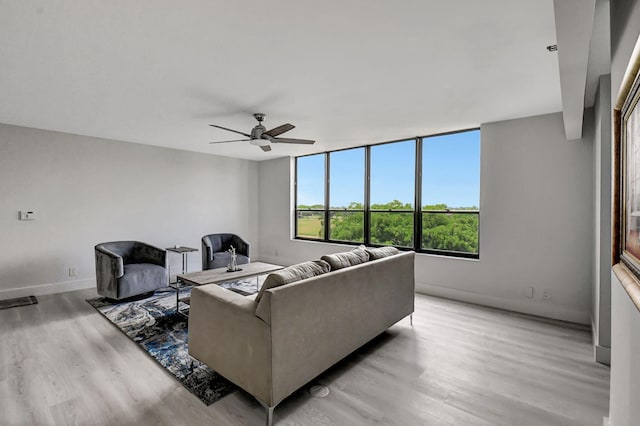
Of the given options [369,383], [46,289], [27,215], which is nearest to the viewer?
[369,383]

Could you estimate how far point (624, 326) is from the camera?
1271 millimetres

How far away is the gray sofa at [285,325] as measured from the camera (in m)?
1.92

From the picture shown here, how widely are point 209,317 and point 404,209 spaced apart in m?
3.79

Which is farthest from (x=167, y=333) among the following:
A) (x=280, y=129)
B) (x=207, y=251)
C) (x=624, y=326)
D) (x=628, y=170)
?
(x=628, y=170)

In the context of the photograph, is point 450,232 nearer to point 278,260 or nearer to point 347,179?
point 347,179

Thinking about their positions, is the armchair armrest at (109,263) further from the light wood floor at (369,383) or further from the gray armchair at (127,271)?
the light wood floor at (369,383)

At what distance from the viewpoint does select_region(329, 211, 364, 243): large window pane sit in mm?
5898

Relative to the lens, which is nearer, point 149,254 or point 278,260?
point 149,254

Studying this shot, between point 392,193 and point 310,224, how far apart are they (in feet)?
6.76

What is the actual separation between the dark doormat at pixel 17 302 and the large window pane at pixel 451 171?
227 inches

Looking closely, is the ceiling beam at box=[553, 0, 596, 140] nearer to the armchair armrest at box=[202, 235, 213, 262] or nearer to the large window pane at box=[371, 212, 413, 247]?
the large window pane at box=[371, 212, 413, 247]

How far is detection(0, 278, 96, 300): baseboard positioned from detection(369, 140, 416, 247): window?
4819 millimetres

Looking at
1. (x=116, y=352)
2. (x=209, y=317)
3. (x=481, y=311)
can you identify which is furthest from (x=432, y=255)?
(x=116, y=352)

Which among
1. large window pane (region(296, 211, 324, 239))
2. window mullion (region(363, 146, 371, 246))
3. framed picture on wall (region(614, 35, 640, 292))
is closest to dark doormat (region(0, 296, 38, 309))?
large window pane (region(296, 211, 324, 239))
